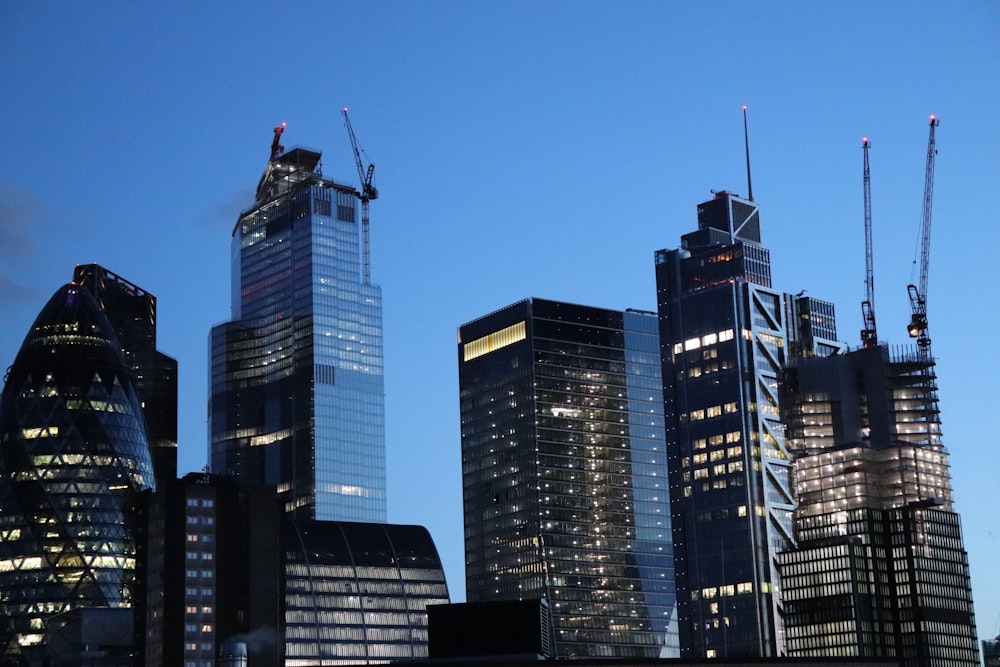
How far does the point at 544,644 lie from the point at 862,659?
99.6ft

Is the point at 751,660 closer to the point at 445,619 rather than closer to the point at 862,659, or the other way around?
the point at 862,659

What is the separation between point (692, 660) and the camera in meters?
149

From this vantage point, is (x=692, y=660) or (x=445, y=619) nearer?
(x=692, y=660)

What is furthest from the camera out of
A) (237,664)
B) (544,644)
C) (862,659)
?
(237,664)

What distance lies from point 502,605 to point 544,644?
7568 millimetres

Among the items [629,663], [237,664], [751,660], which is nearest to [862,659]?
[751,660]

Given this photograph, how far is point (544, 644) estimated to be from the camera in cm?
17250

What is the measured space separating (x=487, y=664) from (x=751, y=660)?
72.1ft

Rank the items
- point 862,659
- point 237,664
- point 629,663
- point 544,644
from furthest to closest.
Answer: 1. point 237,664
2. point 544,644
3. point 862,659
4. point 629,663

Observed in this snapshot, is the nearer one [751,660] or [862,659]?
[751,660]

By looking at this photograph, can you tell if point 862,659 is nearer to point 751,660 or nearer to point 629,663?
point 751,660

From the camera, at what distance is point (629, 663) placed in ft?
477

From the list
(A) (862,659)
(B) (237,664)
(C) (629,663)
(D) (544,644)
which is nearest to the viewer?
(C) (629,663)

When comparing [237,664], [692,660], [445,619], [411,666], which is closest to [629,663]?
[692,660]
